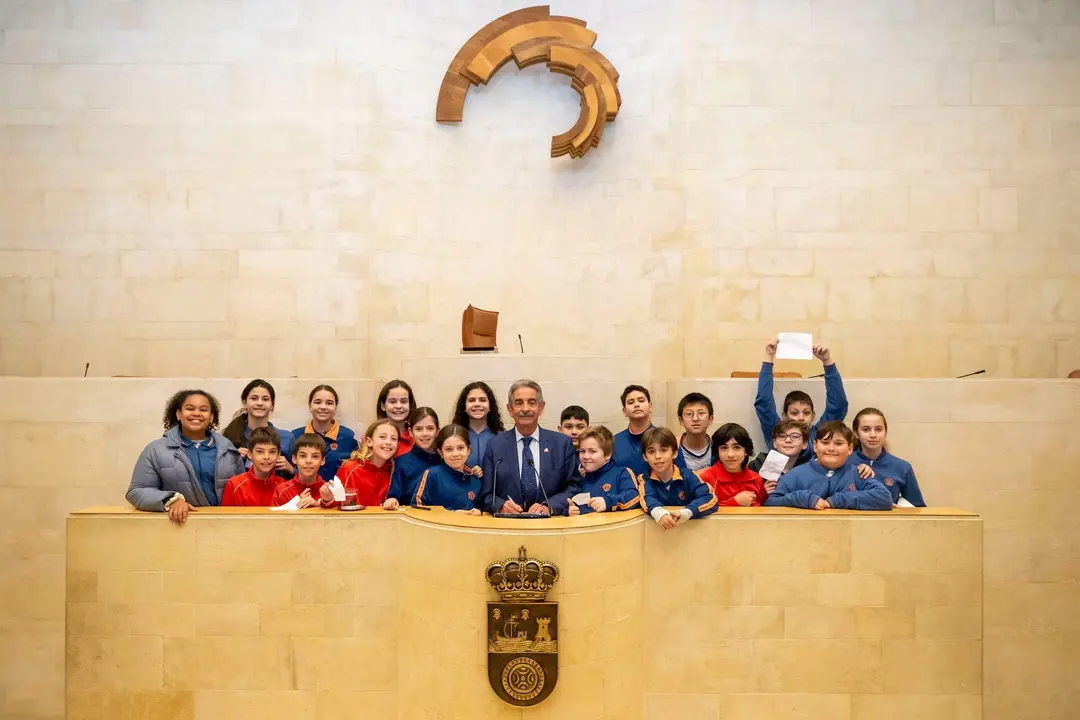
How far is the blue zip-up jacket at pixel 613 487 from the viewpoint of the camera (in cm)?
398

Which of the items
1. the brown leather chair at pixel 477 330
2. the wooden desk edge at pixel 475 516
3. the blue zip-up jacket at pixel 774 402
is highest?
the brown leather chair at pixel 477 330

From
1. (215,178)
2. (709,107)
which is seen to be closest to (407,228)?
(215,178)

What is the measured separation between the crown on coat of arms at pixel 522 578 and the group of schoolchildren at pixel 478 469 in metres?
0.45

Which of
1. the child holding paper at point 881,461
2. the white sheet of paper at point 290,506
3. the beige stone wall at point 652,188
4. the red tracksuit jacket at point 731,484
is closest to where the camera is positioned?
the white sheet of paper at point 290,506

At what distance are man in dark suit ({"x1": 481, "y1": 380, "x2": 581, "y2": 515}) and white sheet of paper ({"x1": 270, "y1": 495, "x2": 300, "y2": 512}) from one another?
1.02 metres

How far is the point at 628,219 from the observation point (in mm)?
7492

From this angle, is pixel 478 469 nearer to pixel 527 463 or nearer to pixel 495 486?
pixel 495 486

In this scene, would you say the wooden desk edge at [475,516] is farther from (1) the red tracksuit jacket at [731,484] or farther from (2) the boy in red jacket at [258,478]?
(1) the red tracksuit jacket at [731,484]

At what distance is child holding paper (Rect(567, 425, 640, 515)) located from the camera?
13.0 feet

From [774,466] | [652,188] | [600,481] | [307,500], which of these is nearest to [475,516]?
[600,481]

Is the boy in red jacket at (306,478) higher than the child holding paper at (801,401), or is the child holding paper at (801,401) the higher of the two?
the child holding paper at (801,401)

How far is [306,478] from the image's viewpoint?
423 centimetres

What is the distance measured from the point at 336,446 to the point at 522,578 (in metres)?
2.16

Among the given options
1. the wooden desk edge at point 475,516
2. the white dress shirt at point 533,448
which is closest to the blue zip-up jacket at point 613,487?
the wooden desk edge at point 475,516
